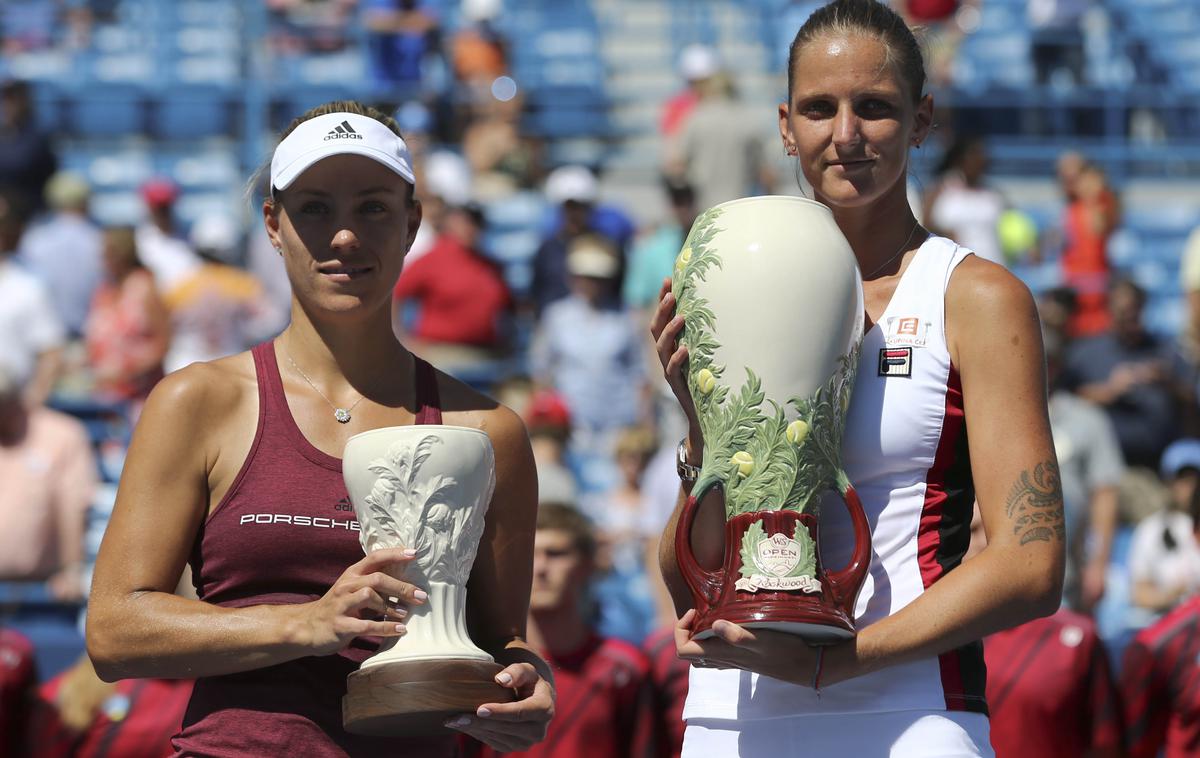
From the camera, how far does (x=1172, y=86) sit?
14.0m

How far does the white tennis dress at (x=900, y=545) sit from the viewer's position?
8.41ft

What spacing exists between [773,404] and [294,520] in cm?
78

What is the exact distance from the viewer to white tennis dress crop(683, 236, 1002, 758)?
2.56 metres

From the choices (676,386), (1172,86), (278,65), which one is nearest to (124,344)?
(278,65)

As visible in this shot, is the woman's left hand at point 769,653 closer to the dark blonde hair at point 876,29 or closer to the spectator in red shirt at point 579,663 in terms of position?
the dark blonde hair at point 876,29

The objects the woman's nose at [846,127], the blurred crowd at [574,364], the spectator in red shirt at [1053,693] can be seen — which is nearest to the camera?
the woman's nose at [846,127]

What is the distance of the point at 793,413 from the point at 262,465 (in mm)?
861

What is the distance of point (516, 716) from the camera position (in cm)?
269

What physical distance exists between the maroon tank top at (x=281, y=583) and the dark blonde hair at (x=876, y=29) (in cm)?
98

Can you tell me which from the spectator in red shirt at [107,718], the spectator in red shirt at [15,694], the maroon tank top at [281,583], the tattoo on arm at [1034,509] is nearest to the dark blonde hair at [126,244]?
the spectator in red shirt at [15,694]

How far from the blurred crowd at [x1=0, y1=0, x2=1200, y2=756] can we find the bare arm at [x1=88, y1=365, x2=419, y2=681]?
245 cm

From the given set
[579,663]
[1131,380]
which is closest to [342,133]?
[579,663]

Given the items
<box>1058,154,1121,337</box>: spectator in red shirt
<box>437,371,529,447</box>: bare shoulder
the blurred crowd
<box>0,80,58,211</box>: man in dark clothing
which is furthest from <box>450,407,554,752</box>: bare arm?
<box>0,80,58,211</box>: man in dark clothing

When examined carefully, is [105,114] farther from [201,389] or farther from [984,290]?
[984,290]
